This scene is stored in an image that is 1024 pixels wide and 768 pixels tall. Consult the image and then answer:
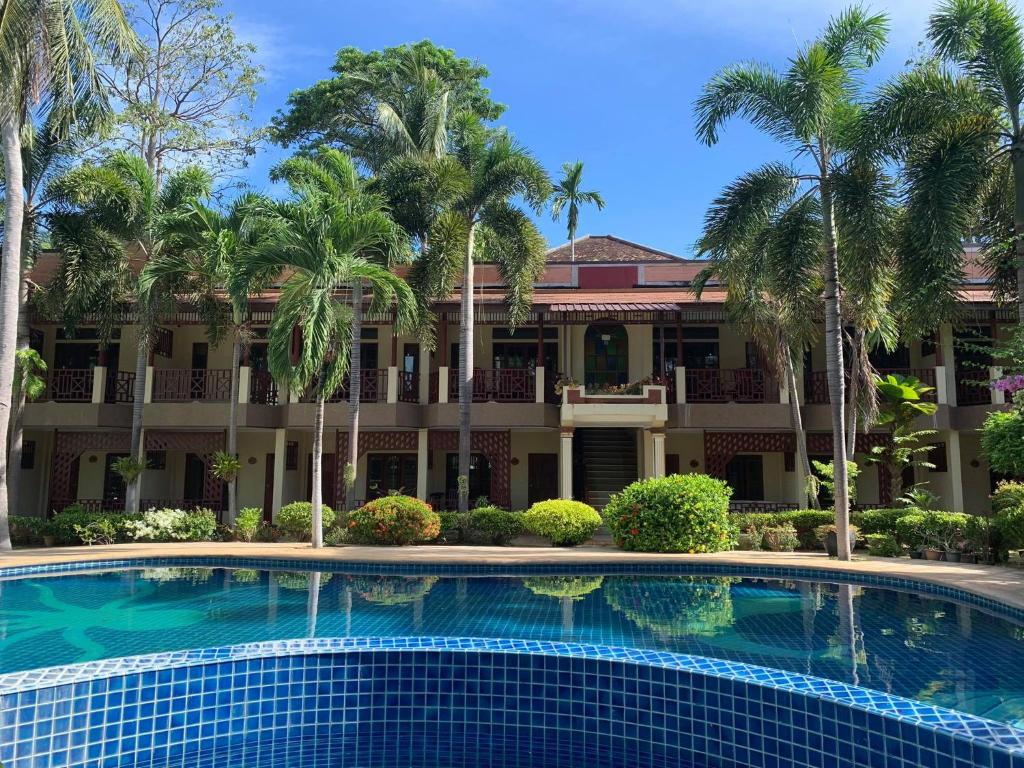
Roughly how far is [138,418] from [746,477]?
1627cm

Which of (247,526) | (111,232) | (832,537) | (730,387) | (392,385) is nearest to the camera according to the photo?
(832,537)

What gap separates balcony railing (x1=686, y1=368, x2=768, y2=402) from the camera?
1978 cm

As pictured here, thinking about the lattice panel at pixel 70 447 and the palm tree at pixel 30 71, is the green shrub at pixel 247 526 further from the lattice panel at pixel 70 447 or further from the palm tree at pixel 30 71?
the lattice panel at pixel 70 447

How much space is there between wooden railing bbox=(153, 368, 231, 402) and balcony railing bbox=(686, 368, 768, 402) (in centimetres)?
1215

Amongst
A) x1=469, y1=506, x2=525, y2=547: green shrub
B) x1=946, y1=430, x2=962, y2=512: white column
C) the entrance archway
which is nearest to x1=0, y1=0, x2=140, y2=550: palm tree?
x1=469, y1=506, x2=525, y2=547: green shrub

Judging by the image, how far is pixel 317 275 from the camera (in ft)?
45.3

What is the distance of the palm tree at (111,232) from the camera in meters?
17.3

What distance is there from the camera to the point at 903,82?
12648mm

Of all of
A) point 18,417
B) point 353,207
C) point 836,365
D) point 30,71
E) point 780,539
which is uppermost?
point 30,71

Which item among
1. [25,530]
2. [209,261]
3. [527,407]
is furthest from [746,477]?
[25,530]

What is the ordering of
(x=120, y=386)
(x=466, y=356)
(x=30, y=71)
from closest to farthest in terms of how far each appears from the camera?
(x=30, y=71)
(x=466, y=356)
(x=120, y=386)

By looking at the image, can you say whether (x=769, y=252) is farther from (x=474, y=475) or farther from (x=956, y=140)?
(x=474, y=475)

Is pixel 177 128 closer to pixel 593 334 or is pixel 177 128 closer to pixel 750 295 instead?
pixel 593 334

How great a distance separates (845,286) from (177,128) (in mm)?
20820
